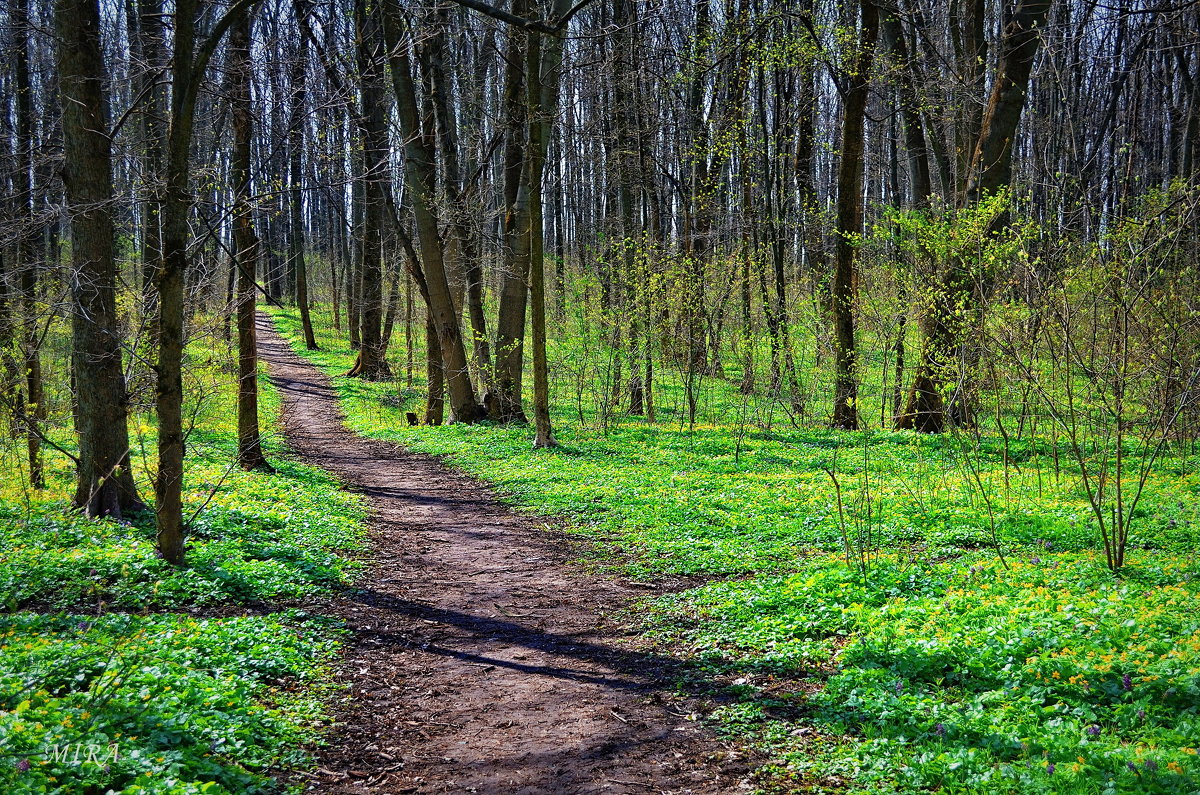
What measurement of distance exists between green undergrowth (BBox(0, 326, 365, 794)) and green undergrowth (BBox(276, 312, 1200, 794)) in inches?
101

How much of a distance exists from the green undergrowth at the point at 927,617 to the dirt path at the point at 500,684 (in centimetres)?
41

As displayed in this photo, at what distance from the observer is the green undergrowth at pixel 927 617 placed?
3623 millimetres

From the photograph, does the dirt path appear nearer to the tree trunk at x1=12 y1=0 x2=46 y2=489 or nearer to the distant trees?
the distant trees

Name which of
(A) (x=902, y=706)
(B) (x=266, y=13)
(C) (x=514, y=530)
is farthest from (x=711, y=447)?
(B) (x=266, y=13)

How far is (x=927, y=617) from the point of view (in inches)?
201

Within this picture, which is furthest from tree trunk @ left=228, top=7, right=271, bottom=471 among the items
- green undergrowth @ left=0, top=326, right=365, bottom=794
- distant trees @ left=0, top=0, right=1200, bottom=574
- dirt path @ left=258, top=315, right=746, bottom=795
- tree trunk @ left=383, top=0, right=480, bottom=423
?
tree trunk @ left=383, top=0, right=480, bottom=423

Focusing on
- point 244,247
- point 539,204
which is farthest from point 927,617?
point 539,204

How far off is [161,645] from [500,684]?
2.11m

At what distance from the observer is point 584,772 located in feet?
13.0

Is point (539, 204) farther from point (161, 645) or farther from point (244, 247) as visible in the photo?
point (161, 645)

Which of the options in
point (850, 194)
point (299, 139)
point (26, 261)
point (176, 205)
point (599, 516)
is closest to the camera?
point (176, 205)

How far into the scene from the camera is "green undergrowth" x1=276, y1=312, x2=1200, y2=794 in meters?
3.62

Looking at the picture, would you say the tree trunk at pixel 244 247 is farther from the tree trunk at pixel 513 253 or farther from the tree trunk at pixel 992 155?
the tree trunk at pixel 992 155

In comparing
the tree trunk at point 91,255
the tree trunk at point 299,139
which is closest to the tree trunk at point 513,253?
the tree trunk at point 299,139
